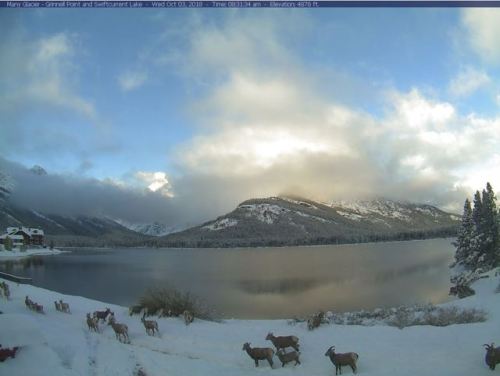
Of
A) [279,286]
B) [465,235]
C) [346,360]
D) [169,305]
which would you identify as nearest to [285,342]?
[346,360]

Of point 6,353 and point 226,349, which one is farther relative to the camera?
point 226,349

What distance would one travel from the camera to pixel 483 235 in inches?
1523

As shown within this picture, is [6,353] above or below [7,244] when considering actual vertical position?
below

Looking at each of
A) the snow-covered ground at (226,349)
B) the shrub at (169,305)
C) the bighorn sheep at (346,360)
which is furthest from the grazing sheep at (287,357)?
the shrub at (169,305)

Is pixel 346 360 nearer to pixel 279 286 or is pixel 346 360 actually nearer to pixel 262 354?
pixel 262 354

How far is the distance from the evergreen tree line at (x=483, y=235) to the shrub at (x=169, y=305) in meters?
26.3

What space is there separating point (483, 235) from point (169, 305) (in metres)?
30.7

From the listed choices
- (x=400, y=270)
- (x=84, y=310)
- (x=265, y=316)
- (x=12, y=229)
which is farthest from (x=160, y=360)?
(x=12, y=229)

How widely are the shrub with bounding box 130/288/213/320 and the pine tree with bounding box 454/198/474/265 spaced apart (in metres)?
30.7

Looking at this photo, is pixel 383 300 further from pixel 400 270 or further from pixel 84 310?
pixel 400 270

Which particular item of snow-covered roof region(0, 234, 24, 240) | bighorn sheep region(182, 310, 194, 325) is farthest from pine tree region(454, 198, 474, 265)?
snow-covered roof region(0, 234, 24, 240)

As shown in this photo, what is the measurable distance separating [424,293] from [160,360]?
27201 mm

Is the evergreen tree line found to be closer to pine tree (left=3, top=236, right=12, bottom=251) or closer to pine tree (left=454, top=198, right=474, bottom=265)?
pine tree (left=454, top=198, right=474, bottom=265)

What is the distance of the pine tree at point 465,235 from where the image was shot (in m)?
41.4
